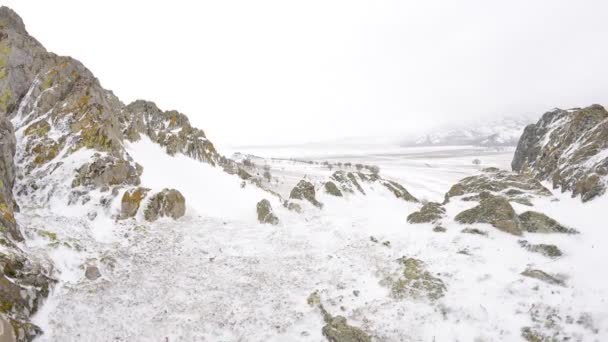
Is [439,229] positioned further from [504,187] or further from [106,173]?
[106,173]

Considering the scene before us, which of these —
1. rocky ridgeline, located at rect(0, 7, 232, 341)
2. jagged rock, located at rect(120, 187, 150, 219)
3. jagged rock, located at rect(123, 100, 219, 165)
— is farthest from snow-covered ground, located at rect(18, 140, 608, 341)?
jagged rock, located at rect(123, 100, 219, 165)

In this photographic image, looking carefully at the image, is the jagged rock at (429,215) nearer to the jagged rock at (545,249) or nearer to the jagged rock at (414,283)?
the jagged rock at (545,249)

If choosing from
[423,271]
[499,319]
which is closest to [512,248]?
[423,271]

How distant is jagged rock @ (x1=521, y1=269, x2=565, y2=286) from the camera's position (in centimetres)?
1326

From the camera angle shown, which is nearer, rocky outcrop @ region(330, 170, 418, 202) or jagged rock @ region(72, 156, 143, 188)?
jagged rock @ region(72, 156, 143, 188)

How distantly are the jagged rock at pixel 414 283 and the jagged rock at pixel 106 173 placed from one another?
69.8 ft

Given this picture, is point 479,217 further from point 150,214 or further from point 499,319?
point 150,214

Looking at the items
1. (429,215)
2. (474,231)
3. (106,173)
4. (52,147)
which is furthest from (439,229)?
(52,147)

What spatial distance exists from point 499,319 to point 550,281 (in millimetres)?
3308

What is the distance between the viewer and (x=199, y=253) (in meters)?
19.9

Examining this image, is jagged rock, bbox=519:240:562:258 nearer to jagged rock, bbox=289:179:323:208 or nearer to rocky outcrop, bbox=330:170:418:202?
jagged rock, bbox=289:179:323:208

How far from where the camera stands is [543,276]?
13.7 m

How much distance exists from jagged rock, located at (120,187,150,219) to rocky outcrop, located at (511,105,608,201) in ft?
99.9

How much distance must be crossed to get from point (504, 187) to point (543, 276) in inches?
Result: 763
